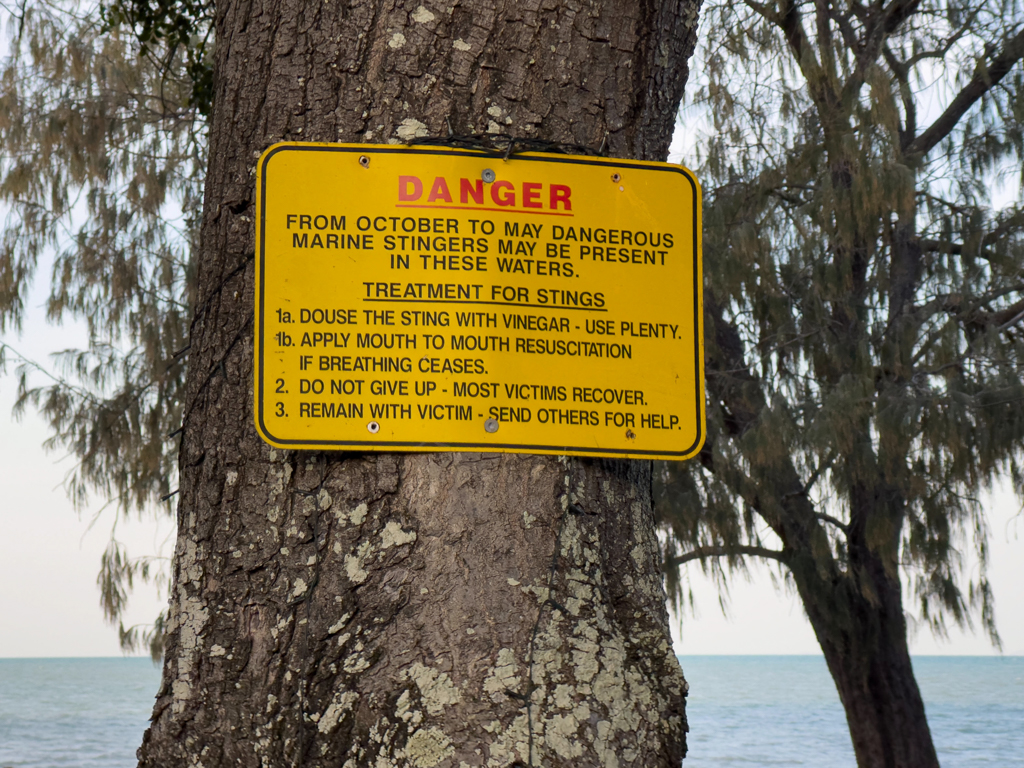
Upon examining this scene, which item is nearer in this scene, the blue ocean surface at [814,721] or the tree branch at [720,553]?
the tree branch at [720,553]

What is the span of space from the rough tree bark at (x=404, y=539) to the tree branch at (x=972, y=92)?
3.29 m

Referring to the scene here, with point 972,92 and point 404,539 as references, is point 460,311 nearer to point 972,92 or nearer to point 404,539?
point 404,539

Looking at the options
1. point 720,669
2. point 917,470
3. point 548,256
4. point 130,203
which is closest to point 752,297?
point 917,470

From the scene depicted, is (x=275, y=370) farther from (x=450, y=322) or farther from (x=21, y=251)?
(x=21, y=251)

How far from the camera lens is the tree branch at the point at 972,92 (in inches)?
155

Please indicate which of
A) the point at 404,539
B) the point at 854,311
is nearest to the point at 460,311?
the point at 404,539

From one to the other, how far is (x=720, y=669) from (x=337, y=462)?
135ft

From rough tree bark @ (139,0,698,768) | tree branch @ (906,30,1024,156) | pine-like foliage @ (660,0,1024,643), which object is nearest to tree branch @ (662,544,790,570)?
pine-like foliage @ (660,0,1024,643)

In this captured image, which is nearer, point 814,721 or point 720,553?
point 720,553

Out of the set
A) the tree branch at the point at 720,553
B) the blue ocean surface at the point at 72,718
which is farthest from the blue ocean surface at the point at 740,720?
the tree branch at the point at 720,553

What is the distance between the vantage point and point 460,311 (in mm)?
836

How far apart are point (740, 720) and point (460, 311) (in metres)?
19.6

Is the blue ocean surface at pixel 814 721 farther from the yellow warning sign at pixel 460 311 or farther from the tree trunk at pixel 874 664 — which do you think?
the yellow warning sign at pixel 460 311

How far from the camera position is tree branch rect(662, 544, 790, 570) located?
4031 mm
